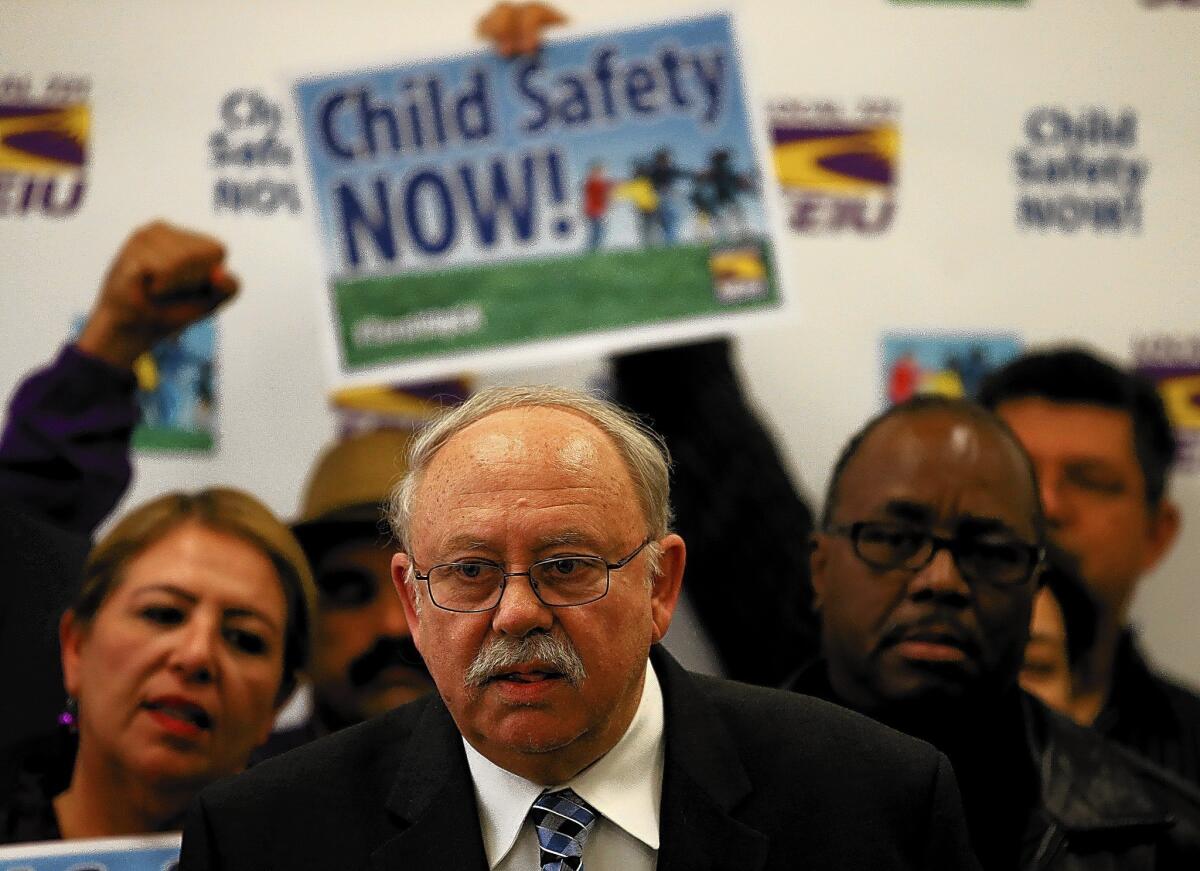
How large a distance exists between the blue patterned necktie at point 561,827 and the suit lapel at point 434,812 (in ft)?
0.23

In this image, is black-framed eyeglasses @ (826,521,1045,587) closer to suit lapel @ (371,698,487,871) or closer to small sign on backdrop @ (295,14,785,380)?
small sign on backdrop @ (295,14,785,380)

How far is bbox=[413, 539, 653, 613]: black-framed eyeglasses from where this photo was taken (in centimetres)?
161

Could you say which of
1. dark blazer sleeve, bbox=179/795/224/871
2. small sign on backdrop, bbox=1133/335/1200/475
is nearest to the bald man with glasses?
small sign on backdrop, bbox=1133/335/1200/475

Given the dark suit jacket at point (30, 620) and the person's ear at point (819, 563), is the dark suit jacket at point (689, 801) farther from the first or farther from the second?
the dark suit jacket at point (30, 620)

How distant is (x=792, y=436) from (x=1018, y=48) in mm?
954

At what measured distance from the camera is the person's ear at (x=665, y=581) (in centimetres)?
176

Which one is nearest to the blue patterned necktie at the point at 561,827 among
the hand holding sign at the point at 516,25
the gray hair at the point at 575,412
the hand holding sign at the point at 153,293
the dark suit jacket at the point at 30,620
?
the gray hair at the point at 575,412

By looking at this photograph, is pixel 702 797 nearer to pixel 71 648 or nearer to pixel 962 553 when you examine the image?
pixel 962 553

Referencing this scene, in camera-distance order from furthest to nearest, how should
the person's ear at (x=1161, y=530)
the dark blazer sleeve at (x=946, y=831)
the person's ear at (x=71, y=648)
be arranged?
the person's ear at (x=1161, y=530), the person's ear at (x=71, y=648), the dark blazer sleeve at (x=946, y=831)

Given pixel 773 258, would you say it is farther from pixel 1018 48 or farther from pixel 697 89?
pixel 1018 48

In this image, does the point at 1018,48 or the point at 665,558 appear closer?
the point at 665,558

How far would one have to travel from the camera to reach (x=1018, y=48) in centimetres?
312

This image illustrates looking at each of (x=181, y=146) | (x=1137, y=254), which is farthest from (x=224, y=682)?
(x=1137, y=254)

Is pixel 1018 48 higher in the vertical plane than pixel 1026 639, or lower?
higher
